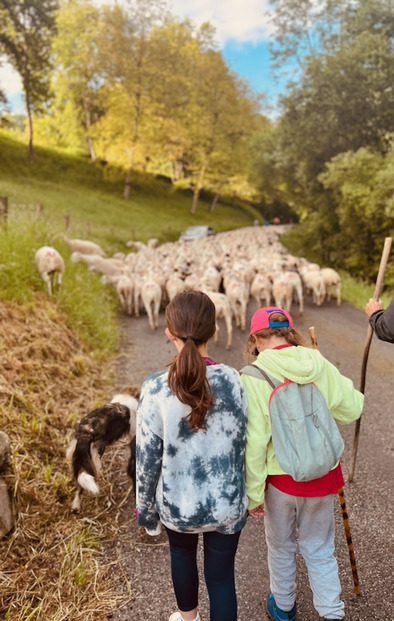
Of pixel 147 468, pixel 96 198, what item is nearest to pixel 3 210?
pixel 147 468

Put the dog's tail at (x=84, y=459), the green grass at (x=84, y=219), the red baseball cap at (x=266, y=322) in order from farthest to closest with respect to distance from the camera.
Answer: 1. the green grass at (x=84, y=219)
2. the dog's tail at (x=84, y=459)
3. the red baseball cap at (x=266, y=322)

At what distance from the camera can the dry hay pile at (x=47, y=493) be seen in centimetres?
A: 305

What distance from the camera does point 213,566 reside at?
90.7 inches

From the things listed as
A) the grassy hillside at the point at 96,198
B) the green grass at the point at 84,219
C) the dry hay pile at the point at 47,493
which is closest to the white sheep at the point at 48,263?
the green grass at the point at 84,219

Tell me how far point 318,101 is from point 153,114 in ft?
68.8

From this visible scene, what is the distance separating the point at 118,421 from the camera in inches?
168

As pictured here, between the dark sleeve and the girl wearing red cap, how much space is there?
1.76 feet

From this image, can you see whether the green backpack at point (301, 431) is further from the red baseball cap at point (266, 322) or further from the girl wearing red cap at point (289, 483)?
the red baseball cap at point (266, 322)

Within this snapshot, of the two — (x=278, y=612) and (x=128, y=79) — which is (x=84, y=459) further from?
(x=128, y=79)

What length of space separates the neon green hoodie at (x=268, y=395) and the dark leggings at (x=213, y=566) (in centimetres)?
26

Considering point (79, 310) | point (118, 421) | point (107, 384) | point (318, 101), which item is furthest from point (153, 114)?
point (118, 421)

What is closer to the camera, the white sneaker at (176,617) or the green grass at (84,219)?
the white sneaker at (176,617)

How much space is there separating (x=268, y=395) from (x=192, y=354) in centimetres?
56

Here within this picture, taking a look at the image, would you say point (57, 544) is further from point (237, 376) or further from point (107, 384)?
point (107, 384)
